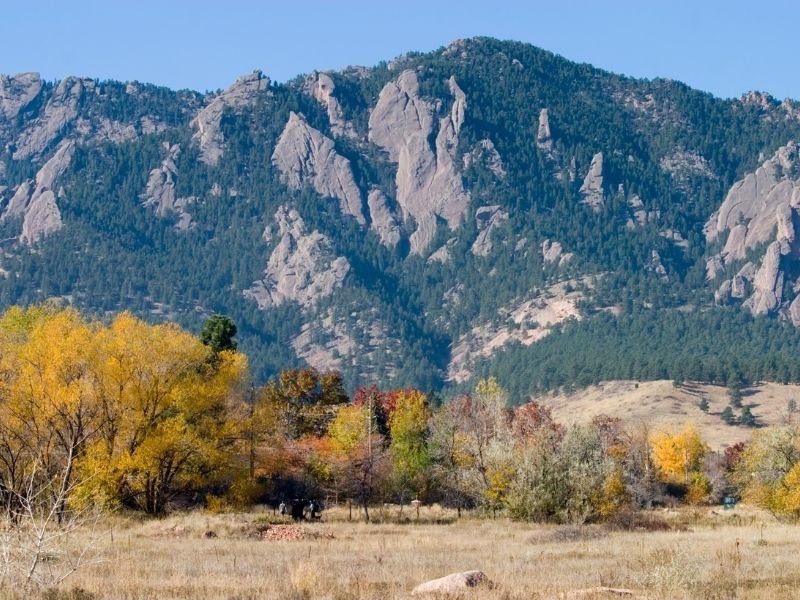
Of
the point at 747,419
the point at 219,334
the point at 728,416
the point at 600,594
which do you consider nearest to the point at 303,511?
the point at 219,334

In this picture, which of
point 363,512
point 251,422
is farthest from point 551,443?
point 251,422

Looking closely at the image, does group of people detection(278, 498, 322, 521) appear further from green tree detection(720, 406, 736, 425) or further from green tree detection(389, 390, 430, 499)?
green tree detection(720, 406, 736, 425)

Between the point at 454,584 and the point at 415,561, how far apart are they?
8344 mm

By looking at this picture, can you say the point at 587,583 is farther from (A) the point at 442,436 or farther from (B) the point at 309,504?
(A) the point at 442,436

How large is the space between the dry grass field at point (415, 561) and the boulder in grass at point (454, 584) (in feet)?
1.62

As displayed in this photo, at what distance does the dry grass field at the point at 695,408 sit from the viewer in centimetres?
16500

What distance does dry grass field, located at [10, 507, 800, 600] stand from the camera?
82.7ft

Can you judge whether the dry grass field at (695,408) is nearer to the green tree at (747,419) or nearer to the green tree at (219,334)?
the green tree at (747,419)

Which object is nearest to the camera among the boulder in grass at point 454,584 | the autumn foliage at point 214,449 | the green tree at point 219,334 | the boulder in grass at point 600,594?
the boulder in grass at point 600,594

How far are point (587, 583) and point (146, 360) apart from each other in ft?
113

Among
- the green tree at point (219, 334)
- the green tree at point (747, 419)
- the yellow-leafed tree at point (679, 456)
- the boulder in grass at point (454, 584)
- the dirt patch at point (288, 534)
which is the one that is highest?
the green tree at point (219, 334)

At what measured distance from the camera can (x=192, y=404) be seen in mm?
58281

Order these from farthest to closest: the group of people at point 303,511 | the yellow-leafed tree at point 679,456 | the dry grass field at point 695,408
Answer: the dry grass field at point 695,408, the yellow-leafed tree at point 679,456, the group of people at point 303,511

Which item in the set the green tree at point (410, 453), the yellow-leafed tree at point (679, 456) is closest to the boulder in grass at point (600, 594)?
the green tree at point (410, 453)
